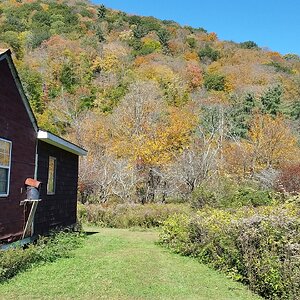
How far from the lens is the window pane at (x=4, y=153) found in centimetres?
881

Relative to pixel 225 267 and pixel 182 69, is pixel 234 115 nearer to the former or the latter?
Result: pixel 182 69

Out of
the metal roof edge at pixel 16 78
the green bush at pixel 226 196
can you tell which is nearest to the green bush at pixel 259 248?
the metal roof edge at pixel 16 78

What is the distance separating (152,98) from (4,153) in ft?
78.0

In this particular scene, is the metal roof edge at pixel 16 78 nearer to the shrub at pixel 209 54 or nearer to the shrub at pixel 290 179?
the shrub at pixel 290 179

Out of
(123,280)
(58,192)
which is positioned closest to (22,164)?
(58,192)

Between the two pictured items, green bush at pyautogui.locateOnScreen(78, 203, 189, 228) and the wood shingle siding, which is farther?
green bush at pyautogui.locateOnScreen(78, 203, 189, 228)

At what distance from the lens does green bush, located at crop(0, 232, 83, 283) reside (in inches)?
296

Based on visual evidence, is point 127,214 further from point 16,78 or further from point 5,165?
point 16,78

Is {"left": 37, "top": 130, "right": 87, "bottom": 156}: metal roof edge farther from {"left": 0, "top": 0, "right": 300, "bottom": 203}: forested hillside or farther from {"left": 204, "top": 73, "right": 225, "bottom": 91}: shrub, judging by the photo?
{"left": 204, "top": 73, "right": 225, "bottom": 91}: shrub

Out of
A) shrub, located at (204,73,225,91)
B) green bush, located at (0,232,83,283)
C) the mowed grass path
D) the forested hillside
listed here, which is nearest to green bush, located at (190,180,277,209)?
the forested hillside

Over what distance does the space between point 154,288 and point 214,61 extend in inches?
2198

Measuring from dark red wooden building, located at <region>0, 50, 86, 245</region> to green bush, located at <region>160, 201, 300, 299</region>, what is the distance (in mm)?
4228

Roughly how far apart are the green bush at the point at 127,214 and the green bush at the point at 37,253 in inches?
214

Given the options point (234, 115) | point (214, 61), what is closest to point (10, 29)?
point (214, 61)
